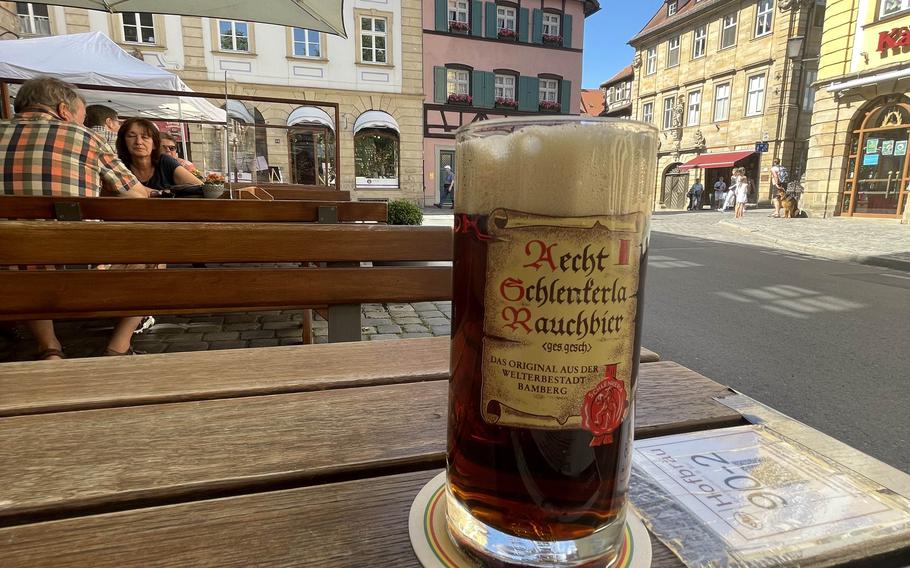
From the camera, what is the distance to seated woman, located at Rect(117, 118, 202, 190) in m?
3.96

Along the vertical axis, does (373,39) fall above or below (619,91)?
below

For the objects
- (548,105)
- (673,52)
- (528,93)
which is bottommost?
(548,105)

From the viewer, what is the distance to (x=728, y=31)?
2192 cm

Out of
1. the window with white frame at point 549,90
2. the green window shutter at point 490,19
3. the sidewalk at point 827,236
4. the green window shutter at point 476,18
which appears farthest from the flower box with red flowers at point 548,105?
the sidewalk at point 827,236

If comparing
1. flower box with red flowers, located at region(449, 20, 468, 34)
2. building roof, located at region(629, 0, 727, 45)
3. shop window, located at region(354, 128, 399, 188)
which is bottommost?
shop window, located at region(354, 128, 399, 188)

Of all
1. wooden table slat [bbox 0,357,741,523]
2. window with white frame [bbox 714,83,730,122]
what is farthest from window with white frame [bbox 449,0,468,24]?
wooden table slat [bbox 0,357,741,523]

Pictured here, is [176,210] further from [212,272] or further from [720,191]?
[720,191]

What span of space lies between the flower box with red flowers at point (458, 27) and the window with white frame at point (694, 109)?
11.0m

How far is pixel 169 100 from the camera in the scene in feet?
23.5

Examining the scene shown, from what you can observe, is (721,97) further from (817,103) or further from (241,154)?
(241,154)

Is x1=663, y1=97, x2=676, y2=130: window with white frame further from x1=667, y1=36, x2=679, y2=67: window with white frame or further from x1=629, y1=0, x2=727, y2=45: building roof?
x1=629, y1=0, x2=727, y2=45: building roof

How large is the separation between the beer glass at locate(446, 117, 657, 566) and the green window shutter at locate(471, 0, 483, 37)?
73.6 ft

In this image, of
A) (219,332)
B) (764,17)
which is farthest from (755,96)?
(219,332)

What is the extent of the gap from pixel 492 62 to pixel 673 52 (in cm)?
975
